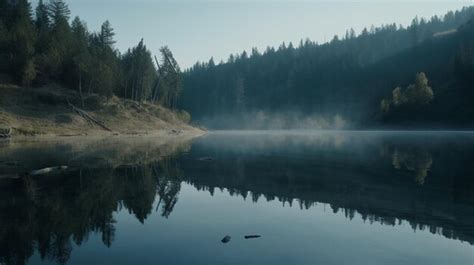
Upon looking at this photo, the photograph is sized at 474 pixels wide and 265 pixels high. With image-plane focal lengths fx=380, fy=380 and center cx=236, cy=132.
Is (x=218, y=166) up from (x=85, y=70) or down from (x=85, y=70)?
down

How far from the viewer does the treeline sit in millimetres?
95188

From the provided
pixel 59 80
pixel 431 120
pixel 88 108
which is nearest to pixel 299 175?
pixel 88 108

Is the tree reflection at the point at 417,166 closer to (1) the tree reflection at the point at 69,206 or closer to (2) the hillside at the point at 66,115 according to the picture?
(1) the tree reflection at the point at 69,206

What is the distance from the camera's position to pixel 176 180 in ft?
94.4

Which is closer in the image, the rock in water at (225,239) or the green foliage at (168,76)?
the rock in water at (225,239)

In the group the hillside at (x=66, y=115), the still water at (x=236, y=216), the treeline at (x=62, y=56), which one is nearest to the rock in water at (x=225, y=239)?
the still water at (x=236, y=216)

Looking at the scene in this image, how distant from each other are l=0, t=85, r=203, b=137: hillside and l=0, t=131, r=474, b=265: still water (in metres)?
51.4

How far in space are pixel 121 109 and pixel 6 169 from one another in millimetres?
77201

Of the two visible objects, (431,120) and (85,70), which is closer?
(85,70)

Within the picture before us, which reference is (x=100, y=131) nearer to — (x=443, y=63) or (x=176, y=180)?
(x=176, y=180)

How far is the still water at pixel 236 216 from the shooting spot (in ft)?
42.8

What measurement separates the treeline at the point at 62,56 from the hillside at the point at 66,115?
4.34 meters

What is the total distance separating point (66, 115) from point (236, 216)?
7860 centimetres

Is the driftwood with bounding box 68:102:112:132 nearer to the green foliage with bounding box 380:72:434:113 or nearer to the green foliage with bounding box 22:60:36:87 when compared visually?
the green foliage with bounding box 22:60:36:87
